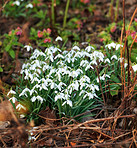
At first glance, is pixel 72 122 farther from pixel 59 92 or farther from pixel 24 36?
pixel 24 36

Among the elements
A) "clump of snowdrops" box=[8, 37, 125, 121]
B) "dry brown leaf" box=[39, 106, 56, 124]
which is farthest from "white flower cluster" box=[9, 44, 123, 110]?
"dry brown leaf" box=[39, 106, 56, 124]

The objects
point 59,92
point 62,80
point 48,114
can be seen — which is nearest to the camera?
point 59,92

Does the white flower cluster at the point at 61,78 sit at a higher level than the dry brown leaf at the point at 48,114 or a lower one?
higher

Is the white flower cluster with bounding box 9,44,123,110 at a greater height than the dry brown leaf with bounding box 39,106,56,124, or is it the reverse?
the white flower cluster with bounding box 9,44,123,110

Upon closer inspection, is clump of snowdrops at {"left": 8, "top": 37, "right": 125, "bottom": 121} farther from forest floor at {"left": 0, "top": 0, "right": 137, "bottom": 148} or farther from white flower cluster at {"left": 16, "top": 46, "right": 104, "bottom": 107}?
forest floor at {"left": 0, "top": 0, "right": 137, "bottom": 148}

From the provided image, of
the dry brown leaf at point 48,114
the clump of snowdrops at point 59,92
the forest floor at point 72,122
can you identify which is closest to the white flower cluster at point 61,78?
the clump of snowdrops at point 59,92

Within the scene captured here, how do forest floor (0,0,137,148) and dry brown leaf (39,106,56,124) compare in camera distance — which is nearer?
forest floor (0,0,137,148)

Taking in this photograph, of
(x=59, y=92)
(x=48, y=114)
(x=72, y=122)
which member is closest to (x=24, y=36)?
(x=59, y=92)

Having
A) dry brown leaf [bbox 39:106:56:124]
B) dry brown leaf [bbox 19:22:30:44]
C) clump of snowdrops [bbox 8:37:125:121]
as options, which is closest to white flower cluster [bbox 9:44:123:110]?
clump of snowdrops [bbox 8:37:125:121]

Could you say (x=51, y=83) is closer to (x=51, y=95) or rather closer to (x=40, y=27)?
(x=51, y=95)

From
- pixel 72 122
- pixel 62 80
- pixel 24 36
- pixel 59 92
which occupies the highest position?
pixel 24 36

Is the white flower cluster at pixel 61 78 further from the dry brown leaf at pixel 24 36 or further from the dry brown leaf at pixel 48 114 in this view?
the dry brown leaf at pixel 24 36
